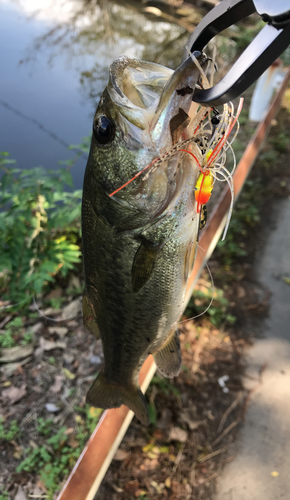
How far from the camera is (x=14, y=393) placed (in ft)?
8.36

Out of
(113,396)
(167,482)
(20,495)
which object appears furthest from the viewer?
(167,482)

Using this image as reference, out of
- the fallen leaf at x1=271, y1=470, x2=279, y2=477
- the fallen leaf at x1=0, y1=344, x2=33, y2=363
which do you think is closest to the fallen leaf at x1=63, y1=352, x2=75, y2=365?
the fallen leaf at x1=0, y1=344, x2=33, y2=363

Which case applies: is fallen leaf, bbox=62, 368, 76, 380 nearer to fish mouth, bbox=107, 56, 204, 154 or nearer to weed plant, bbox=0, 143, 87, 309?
weed plant, bbox=0, 143, 87, 309

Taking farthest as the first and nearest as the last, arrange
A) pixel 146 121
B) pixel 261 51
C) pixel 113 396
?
pixel 113 396, pixel 146 121, pixel 261 51

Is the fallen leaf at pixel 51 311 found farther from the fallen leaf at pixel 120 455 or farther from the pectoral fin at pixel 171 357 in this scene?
the pectoral fin at pixel 171 357

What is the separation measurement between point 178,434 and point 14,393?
4.64ft

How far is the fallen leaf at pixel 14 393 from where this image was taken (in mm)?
2516

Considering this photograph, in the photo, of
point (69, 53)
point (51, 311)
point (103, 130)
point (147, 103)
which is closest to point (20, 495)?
point (51, 311)

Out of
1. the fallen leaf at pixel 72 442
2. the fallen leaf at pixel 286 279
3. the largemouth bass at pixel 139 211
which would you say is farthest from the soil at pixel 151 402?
the largemouth bass at pixel 139 211

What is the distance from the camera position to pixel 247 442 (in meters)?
2.68

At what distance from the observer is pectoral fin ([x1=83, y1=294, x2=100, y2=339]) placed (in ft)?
4.63

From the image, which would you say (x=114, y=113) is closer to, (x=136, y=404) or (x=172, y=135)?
(x=172, y=135)

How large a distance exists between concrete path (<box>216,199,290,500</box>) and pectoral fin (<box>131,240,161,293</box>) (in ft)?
7.57

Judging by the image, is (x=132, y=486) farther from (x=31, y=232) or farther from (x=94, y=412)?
(x=31, y=232)
